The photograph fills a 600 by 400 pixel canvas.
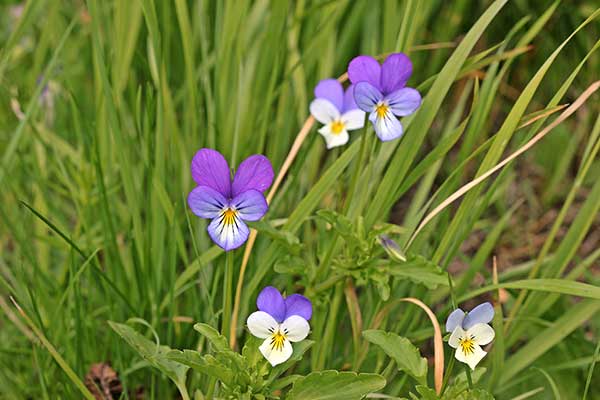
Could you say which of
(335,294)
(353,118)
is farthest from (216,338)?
(353,118)

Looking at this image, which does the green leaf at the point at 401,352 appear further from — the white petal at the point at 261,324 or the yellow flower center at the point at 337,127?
the yellow flower center at the point at 337,127

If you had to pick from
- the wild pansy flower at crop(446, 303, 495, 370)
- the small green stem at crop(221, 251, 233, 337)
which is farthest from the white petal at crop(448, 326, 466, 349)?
the small green stem at crop(221, 251, 233, 337)

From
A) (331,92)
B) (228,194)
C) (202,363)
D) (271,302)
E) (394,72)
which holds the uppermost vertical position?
(331,92)

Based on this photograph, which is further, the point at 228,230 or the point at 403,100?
the point at 403,100

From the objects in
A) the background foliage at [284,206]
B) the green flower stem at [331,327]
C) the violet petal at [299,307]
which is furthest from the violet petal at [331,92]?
the violet petal at [299,307]

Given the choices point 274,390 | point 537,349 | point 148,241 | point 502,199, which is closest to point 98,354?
point 148,241

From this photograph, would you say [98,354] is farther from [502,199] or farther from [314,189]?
[502,199]

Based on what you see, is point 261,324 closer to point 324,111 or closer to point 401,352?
point 401,352
